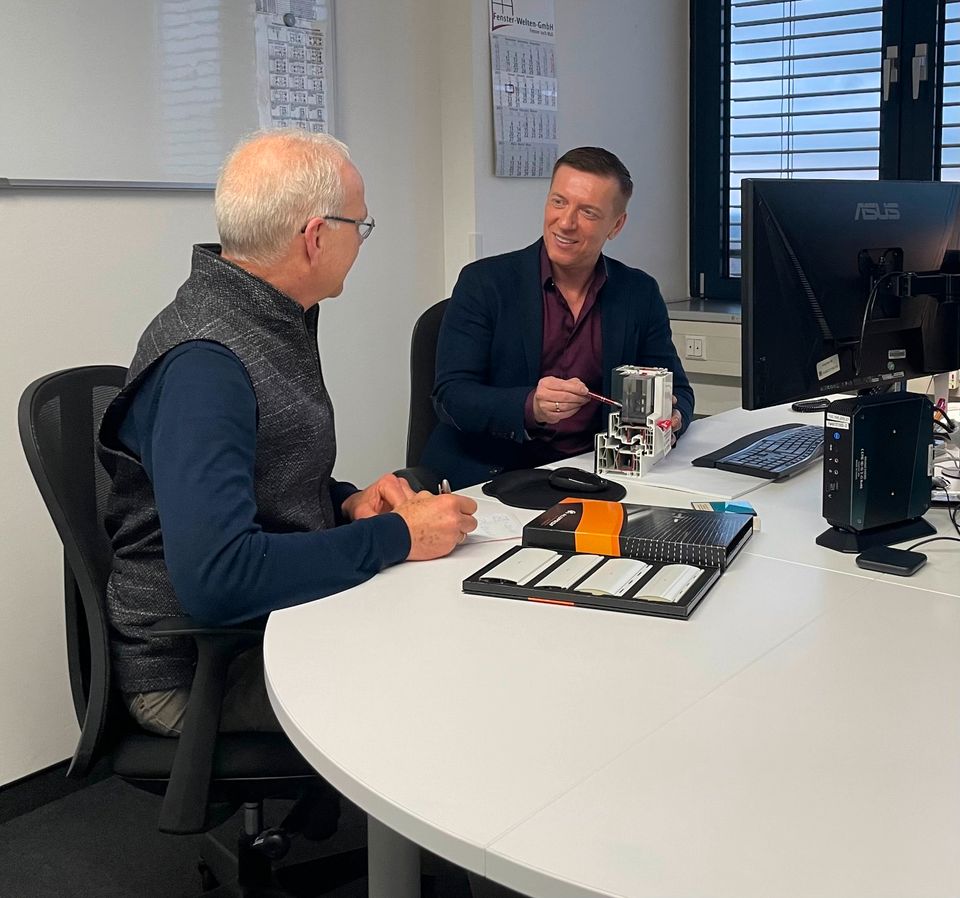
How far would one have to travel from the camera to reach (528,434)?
7.50ft

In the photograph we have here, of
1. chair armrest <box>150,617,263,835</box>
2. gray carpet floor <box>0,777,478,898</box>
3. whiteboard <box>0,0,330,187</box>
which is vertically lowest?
gray carpet floor <box>0,777,478,898</box>

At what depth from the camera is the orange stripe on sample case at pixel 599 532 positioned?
148 centimetres

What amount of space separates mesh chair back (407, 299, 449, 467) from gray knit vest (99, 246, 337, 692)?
35.6 inches

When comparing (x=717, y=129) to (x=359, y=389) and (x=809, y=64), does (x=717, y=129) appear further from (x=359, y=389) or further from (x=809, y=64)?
(x=359, y=389)

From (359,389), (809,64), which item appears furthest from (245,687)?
(809,64)

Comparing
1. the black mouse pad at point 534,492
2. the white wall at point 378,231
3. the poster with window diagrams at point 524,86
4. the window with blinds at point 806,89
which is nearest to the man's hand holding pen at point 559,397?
the black mouse pad at point 534,492

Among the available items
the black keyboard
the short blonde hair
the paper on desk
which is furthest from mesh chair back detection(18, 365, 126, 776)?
the black keyboard

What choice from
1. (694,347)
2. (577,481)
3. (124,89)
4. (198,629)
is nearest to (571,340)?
(577,481)

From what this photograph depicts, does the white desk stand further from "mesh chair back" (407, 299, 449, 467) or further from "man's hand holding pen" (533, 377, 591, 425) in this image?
"mesh chair back" (407, 299, 449, 467)

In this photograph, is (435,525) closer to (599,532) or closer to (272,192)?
(599,532)

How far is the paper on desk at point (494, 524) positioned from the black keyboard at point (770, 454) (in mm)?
492

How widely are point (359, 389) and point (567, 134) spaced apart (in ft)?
3.91

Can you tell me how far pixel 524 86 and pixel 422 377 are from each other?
4.21 feet

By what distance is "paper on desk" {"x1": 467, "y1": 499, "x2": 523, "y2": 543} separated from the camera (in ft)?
5.34
